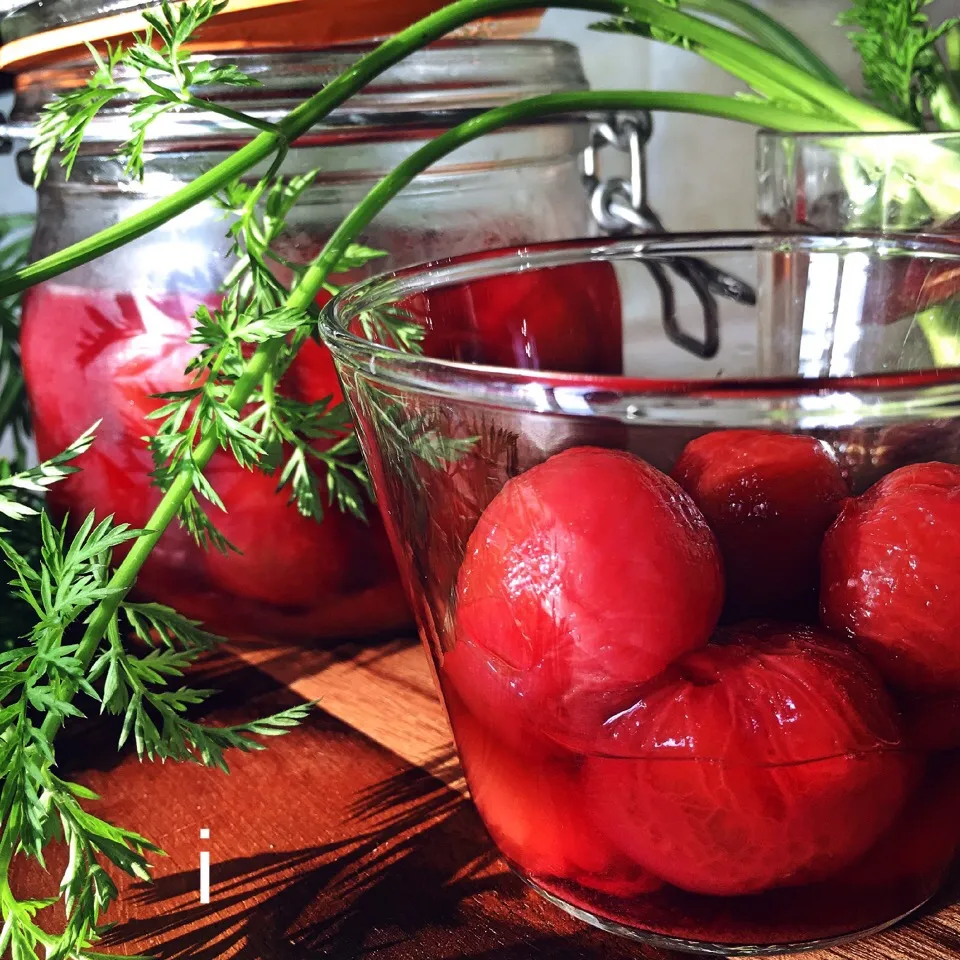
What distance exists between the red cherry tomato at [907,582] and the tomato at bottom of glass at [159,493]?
0.84 feet

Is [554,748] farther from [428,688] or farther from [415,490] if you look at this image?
[428,688]

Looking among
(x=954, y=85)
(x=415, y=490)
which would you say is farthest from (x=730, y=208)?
(x=415, y=490)

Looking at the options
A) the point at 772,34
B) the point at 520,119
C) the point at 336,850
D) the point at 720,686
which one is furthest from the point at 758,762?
the point at 772,34

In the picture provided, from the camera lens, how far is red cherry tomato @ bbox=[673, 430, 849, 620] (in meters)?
0.29

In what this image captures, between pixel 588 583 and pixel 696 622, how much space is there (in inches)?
1.2

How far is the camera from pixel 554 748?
292 millimetres

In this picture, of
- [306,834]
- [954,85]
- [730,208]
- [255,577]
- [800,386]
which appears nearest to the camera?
[800,386]

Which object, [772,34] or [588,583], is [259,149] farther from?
[772,34]

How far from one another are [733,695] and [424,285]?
20cm

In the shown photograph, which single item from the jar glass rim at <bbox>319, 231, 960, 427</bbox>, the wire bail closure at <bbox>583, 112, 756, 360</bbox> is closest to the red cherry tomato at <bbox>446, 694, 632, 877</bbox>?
the jar glass rim at <bbox>319, 231, 960, 427</bbox>

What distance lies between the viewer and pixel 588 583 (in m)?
0.26

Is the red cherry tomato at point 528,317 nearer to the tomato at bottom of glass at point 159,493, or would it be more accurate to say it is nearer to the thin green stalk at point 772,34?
the tomato at bottom of glass at point 159,493

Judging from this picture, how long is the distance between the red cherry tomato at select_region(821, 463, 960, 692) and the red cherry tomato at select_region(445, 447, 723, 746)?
0.04 meters

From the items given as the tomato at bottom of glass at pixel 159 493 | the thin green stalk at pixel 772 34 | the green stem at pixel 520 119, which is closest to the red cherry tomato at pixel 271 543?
the tomato at bottom of glass at pixel 159 493
